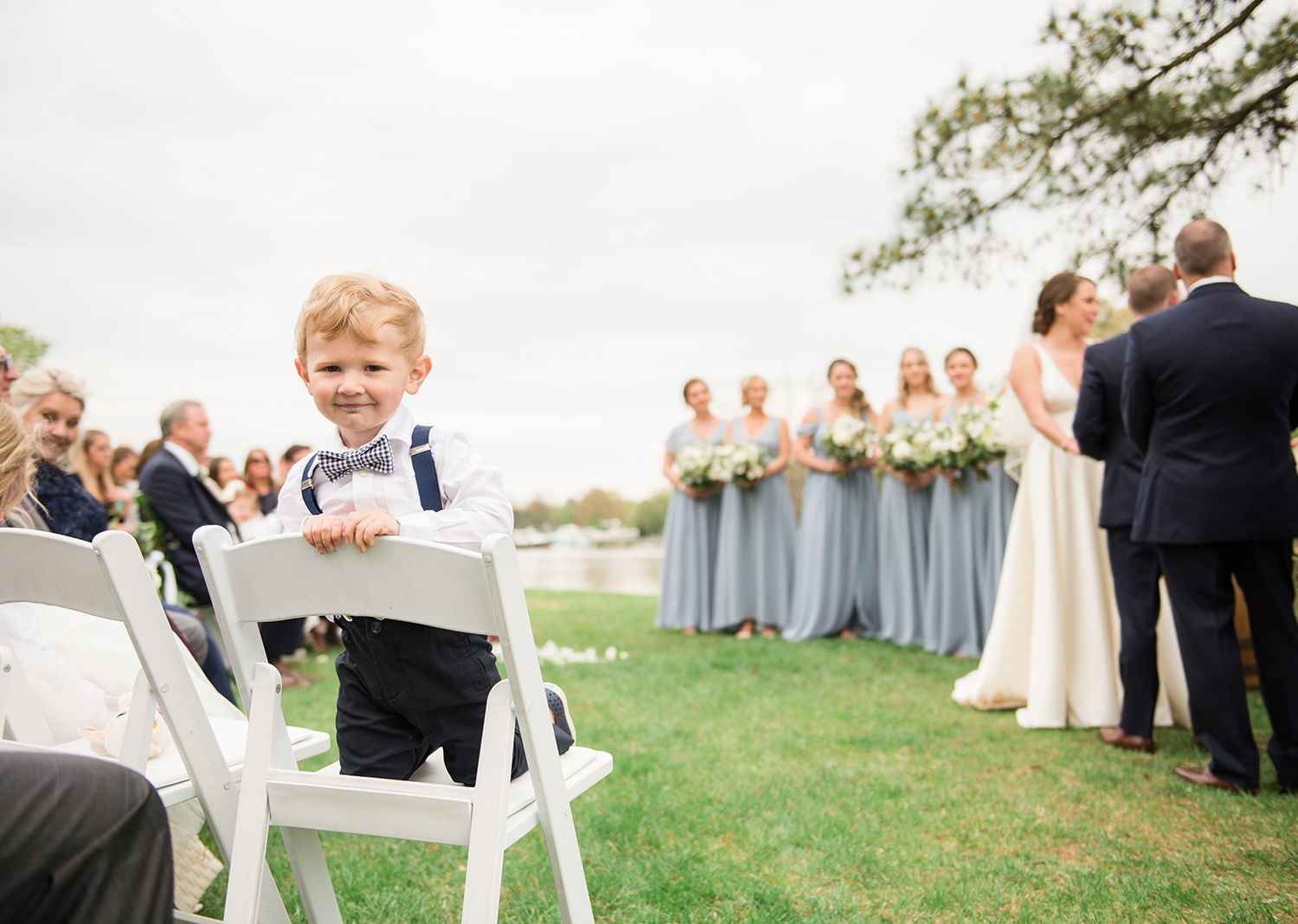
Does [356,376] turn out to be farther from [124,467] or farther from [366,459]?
[124,467]

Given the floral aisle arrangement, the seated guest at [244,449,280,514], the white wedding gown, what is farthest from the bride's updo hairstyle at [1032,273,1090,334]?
the seated guest at [244,449,280,514]

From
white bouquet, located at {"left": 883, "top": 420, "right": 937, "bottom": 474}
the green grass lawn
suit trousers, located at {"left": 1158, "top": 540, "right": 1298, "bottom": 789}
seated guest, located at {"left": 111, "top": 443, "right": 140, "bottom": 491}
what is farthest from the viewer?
seated guest, located at {"left": 111, "top": 443, "right": 140, "bottom": 491}

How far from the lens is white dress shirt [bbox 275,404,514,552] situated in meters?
2.03

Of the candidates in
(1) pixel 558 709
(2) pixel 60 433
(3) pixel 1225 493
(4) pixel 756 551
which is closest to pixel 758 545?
(4) pixel 756 551

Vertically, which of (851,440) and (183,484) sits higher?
(851,440)

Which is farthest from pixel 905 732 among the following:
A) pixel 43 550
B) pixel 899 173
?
pixel 899 173

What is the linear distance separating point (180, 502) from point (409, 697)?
178 inches

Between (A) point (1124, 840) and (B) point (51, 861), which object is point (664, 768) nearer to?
(A) point (1124, 840)

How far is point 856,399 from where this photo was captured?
8.83 meters

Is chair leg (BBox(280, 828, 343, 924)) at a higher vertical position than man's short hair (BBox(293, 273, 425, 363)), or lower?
lower

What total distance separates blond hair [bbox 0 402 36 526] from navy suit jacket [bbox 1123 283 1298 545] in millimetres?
4297

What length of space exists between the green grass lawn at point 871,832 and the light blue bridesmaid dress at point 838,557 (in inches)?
113

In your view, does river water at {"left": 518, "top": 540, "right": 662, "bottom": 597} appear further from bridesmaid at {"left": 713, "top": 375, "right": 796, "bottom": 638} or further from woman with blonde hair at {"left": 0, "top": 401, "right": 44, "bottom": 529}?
woman with blonde hair at {"left": 0, "top": 401, "right": 44, "bottom": 529}

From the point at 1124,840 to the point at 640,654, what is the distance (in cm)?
462
